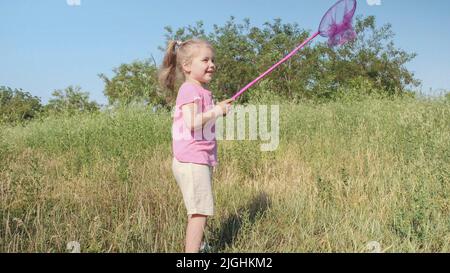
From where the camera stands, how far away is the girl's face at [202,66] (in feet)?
8.58

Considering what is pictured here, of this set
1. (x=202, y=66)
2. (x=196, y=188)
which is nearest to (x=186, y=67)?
(x=202, y=66)

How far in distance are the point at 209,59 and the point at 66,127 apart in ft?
16.2

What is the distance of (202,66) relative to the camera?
103 inches

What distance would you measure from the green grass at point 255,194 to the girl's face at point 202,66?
994 mm

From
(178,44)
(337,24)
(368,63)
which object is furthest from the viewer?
(368,63)

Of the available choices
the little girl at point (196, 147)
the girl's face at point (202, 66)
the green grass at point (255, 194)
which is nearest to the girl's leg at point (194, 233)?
the little girl at point (196, 147)

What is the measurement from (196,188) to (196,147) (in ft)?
0.82

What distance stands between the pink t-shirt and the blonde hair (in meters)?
0.31

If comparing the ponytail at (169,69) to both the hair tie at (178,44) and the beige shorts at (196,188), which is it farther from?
the beige shorts at (196,188)

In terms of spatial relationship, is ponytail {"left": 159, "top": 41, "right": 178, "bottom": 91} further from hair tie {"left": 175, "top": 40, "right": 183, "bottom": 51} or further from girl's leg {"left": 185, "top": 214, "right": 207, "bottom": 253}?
girl's leg {"left": 185, "top": 214, "right": 207, "bottom": 253}

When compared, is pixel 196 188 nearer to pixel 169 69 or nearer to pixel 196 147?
pixel 196 147

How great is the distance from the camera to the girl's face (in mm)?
2615
